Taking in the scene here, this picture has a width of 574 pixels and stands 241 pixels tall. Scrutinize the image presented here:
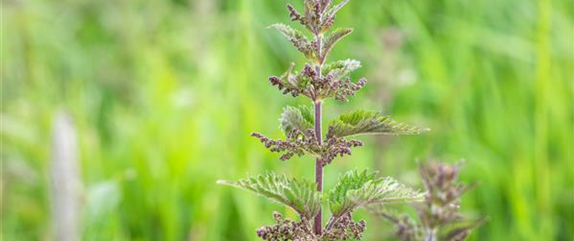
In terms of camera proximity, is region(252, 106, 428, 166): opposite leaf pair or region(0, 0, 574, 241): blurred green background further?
region(0, 0, 574, 241): blurred green background

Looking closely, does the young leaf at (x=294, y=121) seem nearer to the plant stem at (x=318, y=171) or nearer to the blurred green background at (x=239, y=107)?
the plant stem at (x=318, y=171)

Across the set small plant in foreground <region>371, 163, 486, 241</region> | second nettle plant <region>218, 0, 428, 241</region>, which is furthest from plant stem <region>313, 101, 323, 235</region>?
small plant in foreground <region>371, 163, 486, 241</region>

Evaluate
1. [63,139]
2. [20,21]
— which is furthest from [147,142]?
[63,139]

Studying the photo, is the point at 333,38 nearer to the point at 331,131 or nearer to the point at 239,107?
the point at 331,131

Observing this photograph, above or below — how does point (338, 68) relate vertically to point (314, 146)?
above

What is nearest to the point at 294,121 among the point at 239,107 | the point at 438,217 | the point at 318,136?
the point at 318,136

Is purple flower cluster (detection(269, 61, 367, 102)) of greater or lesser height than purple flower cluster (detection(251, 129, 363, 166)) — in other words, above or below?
above

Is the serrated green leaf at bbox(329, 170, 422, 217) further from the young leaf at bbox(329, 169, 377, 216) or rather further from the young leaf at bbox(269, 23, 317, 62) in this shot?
the young leaf at bbox(269, 23, 317, 62)
